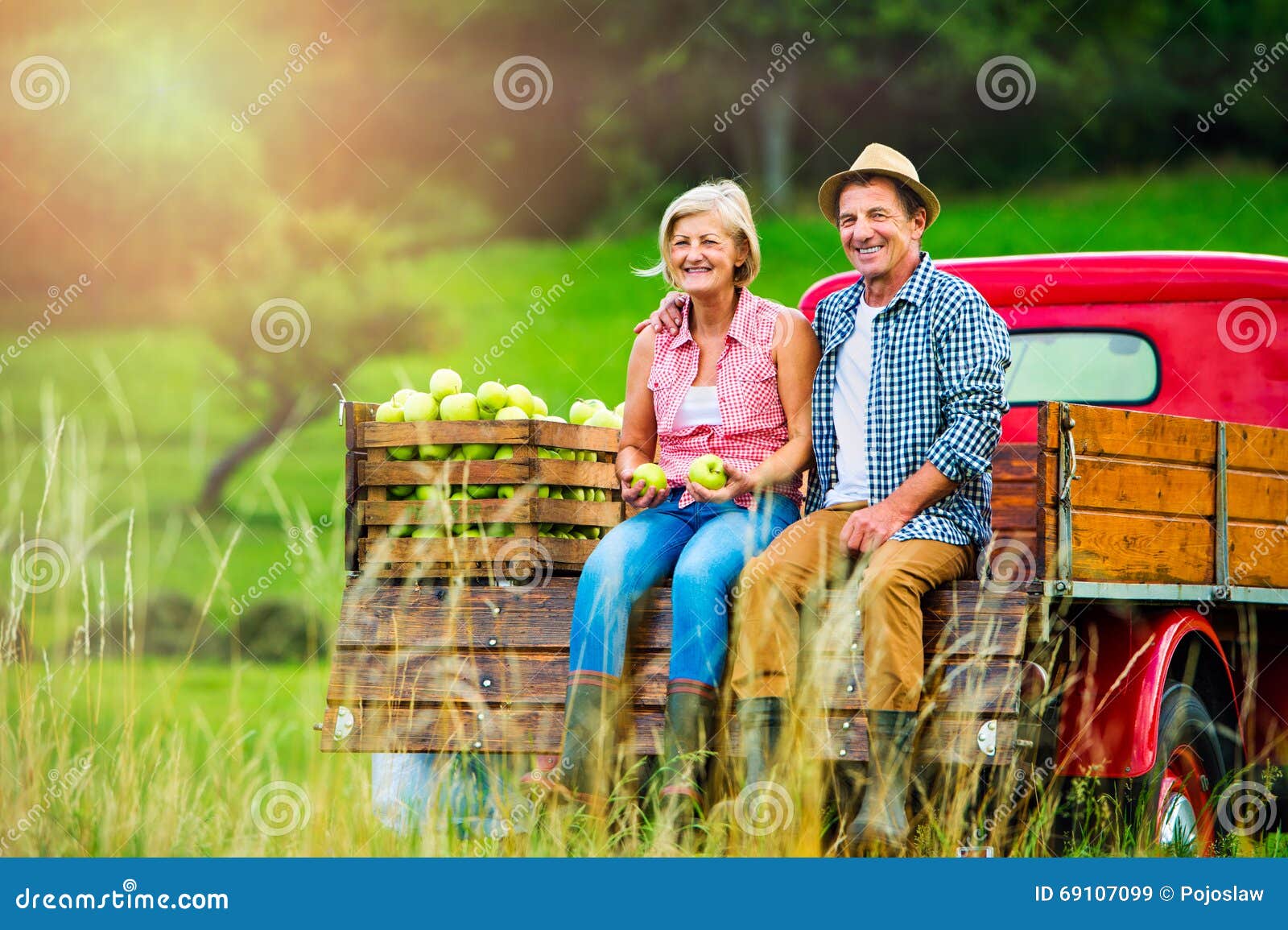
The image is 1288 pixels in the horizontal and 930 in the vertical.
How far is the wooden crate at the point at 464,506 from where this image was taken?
15.7 ft

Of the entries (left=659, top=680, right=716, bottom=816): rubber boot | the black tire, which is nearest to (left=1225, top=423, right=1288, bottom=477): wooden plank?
the black tire

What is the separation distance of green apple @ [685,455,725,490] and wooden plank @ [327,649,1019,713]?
0.52 metres

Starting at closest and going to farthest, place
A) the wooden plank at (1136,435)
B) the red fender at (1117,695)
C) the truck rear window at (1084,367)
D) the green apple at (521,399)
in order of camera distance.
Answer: the wooden plank at (1136,435), the red fender at (1117,695), the green apple at (521,399), the truck rear window at (1084,367)

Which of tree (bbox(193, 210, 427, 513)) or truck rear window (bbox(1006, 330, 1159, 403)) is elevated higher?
tree (bbox(193, 210, 427, 513))

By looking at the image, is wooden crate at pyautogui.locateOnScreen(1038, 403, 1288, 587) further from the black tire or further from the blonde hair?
the blonde hair

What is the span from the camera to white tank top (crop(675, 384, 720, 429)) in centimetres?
468

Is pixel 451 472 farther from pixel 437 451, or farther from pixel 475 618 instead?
pixel 475 618

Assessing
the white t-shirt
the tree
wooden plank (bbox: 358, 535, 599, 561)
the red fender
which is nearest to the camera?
the red fender

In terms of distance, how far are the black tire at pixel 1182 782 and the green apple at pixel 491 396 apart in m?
2.25

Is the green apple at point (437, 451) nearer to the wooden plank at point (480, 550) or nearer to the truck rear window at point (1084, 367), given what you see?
the wooden plank at point (480, 550)

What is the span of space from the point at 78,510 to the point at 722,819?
199 centimetres

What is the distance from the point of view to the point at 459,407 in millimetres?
5031

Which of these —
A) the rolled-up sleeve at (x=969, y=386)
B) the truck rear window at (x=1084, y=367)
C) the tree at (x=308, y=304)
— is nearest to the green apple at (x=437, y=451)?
the rolled-up sleeve at (x=969, y=386)

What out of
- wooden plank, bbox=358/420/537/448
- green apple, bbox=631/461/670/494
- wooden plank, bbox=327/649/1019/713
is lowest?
wooden plank, bbox=327/649/1019/713
